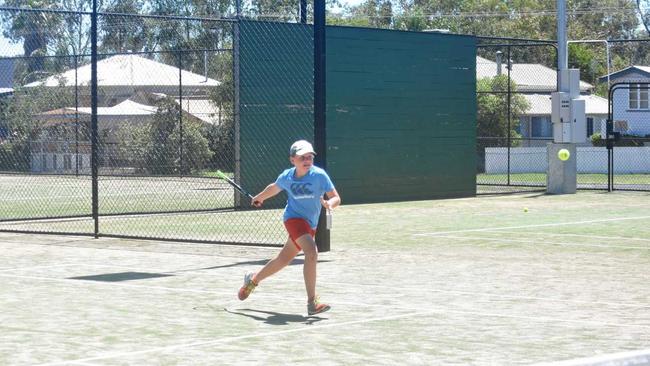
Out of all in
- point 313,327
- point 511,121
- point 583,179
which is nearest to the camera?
point 313,327

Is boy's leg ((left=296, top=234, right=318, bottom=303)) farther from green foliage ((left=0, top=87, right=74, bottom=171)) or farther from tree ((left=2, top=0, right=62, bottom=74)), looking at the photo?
tree ((left=2, top=0, right=62, bottom=74))

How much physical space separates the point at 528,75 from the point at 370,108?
38.1 m

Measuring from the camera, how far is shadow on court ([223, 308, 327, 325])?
994 cm

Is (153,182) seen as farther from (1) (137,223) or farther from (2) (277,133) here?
(1) (137,223)

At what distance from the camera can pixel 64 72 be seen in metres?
38.1

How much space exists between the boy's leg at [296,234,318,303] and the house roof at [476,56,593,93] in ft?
163

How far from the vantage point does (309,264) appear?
10234mm

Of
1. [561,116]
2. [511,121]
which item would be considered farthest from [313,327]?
[511,121]

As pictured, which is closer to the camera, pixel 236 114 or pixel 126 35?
pixel 236 114

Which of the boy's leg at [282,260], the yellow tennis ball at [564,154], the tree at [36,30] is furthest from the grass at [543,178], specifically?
the boy's leg at [282,260]

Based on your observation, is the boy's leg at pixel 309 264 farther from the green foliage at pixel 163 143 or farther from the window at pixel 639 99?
the window at pixel 639 99

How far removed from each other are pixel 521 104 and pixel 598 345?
1706 inches

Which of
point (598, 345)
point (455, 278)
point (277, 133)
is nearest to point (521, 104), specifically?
point (277, 133)

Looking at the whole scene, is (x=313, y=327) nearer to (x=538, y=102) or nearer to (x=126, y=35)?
(x=126, y=35)
